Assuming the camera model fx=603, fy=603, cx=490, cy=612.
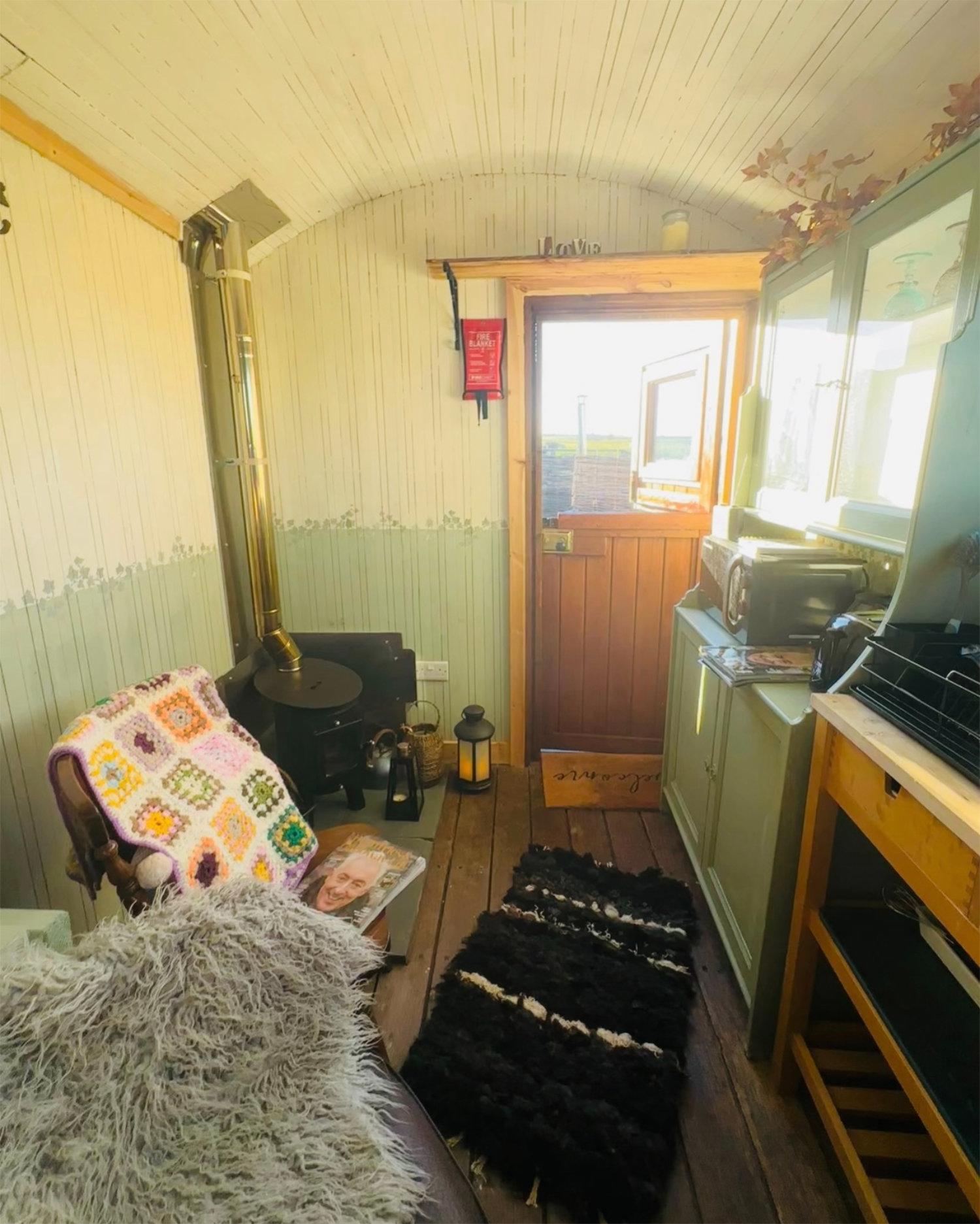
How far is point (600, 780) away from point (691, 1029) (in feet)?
3.58

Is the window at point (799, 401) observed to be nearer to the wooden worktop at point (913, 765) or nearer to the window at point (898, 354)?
the window at point (898, 354)

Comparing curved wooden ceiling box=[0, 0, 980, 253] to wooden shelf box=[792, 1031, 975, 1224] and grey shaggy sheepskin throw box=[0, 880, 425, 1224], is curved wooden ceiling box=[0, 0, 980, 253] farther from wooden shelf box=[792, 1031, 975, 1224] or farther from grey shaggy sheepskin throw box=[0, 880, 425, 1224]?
wooden shelf box=[792, 1031, 975, 1224]

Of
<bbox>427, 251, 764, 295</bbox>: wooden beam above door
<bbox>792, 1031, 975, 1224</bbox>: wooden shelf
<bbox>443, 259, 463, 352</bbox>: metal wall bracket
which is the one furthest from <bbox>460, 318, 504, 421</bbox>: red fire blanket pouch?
<bbox>792, 1031, 975, 1224</bbox>: wooden shelf

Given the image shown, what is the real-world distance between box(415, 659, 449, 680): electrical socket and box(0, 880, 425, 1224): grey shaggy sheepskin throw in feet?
5.68

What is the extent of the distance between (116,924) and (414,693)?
1.78 metres

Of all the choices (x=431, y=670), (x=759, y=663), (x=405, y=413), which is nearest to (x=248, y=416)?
(x=405, y=413)

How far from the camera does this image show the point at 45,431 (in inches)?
51.6

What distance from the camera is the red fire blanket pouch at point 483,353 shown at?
2264 mm

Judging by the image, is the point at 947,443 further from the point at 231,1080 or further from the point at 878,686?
the point at 231,1080

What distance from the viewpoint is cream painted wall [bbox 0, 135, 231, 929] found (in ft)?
4.05

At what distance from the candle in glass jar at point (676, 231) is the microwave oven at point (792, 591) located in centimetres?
122

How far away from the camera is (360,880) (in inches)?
54.5

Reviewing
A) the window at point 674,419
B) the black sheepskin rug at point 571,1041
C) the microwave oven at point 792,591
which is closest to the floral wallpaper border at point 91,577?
the black sheepskin rug at point 571,1041

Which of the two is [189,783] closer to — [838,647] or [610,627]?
[838,647]
